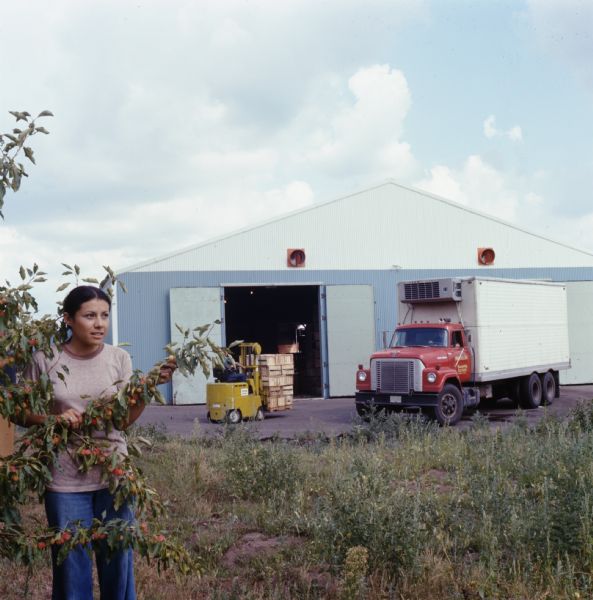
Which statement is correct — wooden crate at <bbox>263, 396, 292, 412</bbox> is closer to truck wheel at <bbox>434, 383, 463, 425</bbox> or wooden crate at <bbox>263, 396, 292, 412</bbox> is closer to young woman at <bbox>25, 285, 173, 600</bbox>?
truck wheel at <bbox>434, 383, 463, 425</bbox>

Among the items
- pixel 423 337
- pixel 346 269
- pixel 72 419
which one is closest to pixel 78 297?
pixel 72 419

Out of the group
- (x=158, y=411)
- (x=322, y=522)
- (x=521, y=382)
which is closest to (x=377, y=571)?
(x=322, y=522)

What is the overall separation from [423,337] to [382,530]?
1263cm

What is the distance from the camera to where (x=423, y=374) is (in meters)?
16.5

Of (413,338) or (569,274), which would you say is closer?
(413,338)

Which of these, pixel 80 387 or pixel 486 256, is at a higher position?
pixel 486 256

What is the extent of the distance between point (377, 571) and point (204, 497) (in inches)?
128

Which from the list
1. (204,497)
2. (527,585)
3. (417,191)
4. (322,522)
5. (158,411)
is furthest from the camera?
(417,191)

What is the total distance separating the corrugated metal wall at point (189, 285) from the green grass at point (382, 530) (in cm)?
1516

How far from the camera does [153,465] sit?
946cm

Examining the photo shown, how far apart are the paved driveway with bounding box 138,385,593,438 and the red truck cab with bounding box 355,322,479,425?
63 centimetres

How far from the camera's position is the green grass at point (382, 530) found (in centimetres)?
488

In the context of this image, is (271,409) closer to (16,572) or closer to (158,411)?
(158,411)

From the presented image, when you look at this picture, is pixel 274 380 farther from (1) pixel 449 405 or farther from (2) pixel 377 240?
(2) pixel 377 240
